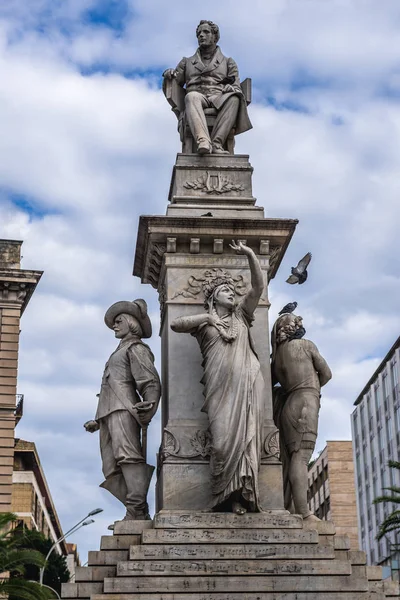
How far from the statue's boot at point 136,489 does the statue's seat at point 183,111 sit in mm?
4948

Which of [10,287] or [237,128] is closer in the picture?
[237,128]

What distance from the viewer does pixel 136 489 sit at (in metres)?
14.1

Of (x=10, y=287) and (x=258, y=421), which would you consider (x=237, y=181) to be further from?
(x=10, y=287)

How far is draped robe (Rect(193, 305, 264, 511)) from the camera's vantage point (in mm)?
13227

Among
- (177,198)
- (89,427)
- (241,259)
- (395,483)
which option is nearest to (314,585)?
(89,427)

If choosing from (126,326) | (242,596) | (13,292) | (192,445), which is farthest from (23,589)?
(13,292)

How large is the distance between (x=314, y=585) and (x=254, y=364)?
113 inches

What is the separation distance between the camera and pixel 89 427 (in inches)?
571

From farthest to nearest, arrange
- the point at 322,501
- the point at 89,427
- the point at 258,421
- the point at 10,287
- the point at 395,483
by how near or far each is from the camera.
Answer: the point at 322,501 → the point at 395,483 → the point at 10,287 → the point at 89,427 → the point at 258,421

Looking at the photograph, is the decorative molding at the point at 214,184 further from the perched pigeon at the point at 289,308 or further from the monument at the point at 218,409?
the perched pigeon at the point at 289,308

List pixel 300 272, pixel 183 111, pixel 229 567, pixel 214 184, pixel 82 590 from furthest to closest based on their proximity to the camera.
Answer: pixel 183 111 → pixel 214 184 → pixel 300 272 → pixel 82 590 → pixel 229 567

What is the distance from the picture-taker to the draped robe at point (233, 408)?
13.2 metres

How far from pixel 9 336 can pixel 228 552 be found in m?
35.2

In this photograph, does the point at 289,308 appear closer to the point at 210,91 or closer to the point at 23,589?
the point at 210,91
